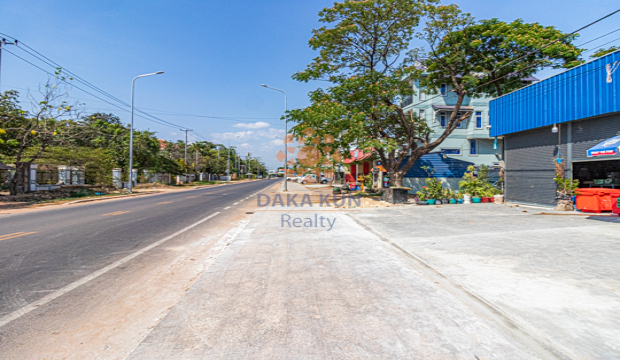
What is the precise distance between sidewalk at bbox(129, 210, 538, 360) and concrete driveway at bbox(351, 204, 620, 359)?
0.50 m

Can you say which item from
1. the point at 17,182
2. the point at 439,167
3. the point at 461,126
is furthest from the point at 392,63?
the point at 17,182

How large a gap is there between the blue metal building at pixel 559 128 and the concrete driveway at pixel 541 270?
4.47 metres

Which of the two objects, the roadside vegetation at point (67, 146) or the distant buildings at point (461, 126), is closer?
the roadside vegetation at point (67, 146)

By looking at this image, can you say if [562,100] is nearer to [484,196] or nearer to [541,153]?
[541,153]

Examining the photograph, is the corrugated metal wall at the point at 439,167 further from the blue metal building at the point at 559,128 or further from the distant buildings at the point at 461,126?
the distant buildings at the point at 461,126

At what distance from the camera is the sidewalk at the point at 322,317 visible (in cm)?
282

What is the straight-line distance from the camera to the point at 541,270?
5098 millimetres

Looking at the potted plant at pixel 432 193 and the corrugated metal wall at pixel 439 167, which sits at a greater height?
the corrugated metal wall at pixel 439 167

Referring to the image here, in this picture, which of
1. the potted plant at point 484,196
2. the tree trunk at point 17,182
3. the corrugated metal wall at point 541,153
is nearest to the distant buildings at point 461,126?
the potted plant at point 484,196

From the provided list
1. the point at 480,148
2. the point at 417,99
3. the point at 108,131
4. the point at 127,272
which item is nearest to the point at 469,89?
the point at 417,99

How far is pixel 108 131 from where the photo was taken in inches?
1476

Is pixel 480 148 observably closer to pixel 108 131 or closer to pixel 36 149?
pixel 36 149

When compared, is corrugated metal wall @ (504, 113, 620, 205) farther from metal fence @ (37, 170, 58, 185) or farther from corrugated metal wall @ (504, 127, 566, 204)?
metal fence @ (37, 170, 58, 185)

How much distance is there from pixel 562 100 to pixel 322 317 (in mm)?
15421
